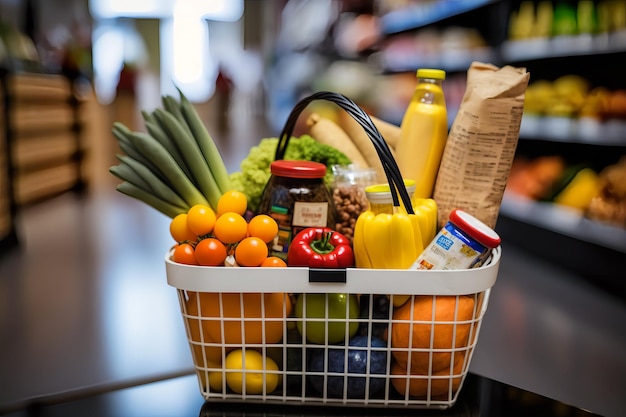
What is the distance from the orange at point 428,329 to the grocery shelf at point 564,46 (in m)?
2.56

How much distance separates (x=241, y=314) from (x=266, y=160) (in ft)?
1.18

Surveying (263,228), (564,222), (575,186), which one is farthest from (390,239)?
(575,186)

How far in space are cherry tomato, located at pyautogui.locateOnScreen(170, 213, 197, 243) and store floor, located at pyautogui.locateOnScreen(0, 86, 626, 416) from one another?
219 millimetres

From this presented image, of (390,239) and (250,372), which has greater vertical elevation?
(390,239)

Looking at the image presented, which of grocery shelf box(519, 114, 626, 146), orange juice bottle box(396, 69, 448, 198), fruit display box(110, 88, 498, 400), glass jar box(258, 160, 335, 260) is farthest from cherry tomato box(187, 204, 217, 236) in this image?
grocery shelf box(519, 114, 626, 146)

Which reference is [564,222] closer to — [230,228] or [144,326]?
[144,326]

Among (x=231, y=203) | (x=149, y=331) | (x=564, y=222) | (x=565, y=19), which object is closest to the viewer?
(x=231, y=203)

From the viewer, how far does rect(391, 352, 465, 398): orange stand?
2.51 feet

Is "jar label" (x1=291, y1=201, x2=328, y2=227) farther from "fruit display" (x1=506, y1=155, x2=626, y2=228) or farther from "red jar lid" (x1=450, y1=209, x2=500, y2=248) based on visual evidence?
"fruit display" (x1=506, y1=155, x2=626, y2=228)

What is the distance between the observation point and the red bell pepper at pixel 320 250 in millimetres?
744

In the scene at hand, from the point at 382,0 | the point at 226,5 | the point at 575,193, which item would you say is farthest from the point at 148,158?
the point at 226,5

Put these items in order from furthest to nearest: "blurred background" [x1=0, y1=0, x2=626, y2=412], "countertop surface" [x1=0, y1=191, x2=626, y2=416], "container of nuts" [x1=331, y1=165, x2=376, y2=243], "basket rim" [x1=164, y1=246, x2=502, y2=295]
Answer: "blurred background" [x1=0, y1=0, x2=626, y2=412] < "countertop surface" [x1=0, y1=191, x2=626, y2=416] < "container of nuts" [x1=331, y1=165, x2=376, y2=243] < "basket rim" [x1=164, y1=246, x2=502, y2=295]

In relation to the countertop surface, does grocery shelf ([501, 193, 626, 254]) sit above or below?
above

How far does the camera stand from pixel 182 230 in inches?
32.7
